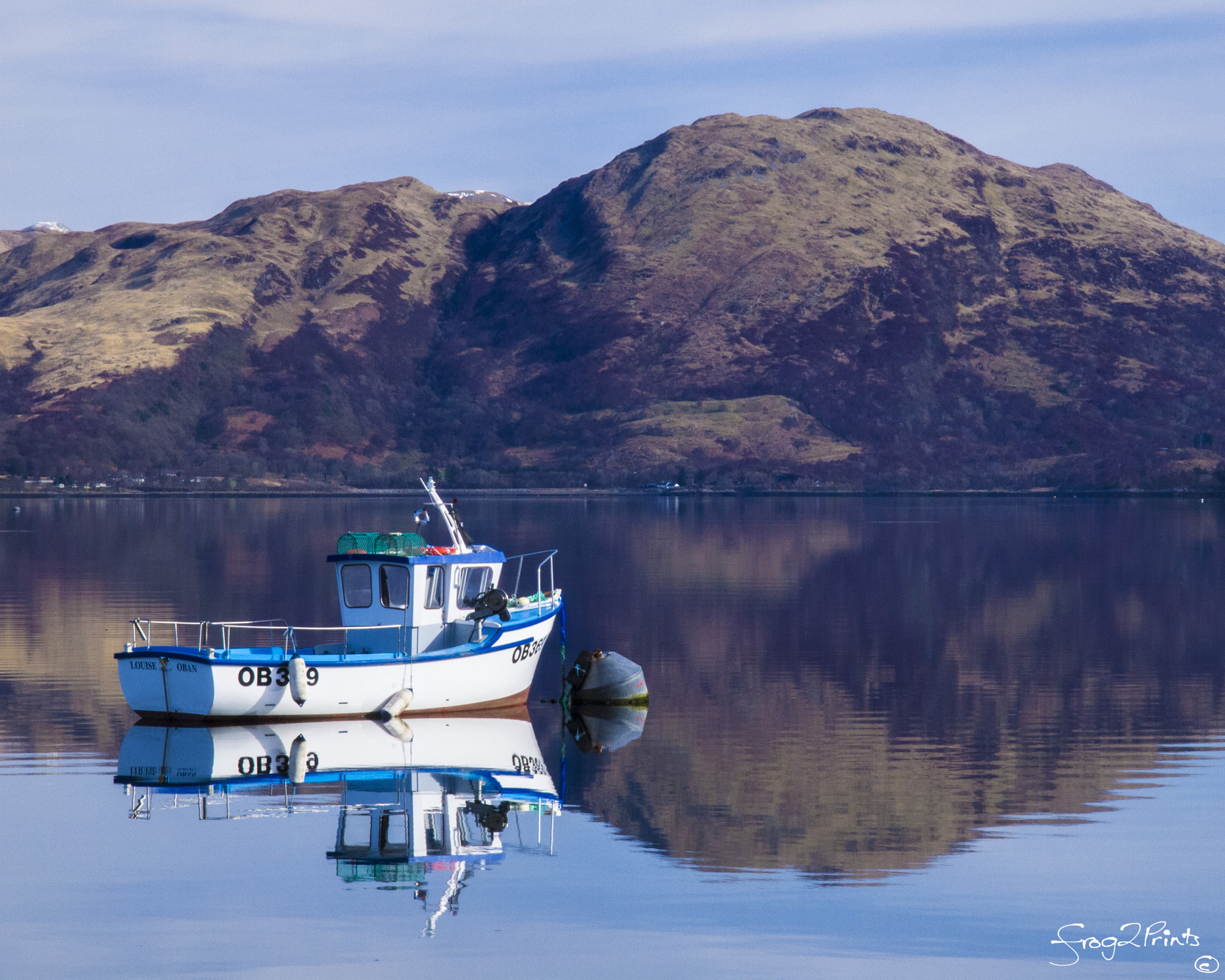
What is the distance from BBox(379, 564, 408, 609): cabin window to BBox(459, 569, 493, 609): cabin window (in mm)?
1652

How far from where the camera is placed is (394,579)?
3891 centimetres

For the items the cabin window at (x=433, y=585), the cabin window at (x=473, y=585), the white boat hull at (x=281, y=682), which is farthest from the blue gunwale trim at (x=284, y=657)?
the cabin window at (x=473, y=585)

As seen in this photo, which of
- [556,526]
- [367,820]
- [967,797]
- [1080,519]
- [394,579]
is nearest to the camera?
[367,820]

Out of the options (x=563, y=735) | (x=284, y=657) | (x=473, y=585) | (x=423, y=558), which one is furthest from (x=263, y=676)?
(x=563, y=735)

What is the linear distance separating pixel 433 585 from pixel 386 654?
2778 mm

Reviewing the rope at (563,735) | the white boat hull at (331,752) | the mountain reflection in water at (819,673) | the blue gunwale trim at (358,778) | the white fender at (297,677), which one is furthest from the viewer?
the white fender at (297,677)

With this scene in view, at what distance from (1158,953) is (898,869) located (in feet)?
15.4

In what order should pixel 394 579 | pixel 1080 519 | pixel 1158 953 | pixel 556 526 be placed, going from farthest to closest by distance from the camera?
pixel 1080 519
pixel 556 526
pixel 394 579
pixel 1158 953

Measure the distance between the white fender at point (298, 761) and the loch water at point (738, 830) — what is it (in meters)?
0.98

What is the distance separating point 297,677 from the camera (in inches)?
1362

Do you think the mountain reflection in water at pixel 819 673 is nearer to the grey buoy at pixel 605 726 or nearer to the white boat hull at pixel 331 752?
the grey buoy at pixel 605 726

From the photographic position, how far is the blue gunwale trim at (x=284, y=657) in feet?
114

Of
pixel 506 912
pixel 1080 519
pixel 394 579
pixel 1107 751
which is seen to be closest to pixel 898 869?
pixel 506 912

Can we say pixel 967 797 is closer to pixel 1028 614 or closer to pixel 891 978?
pixel 891 978
